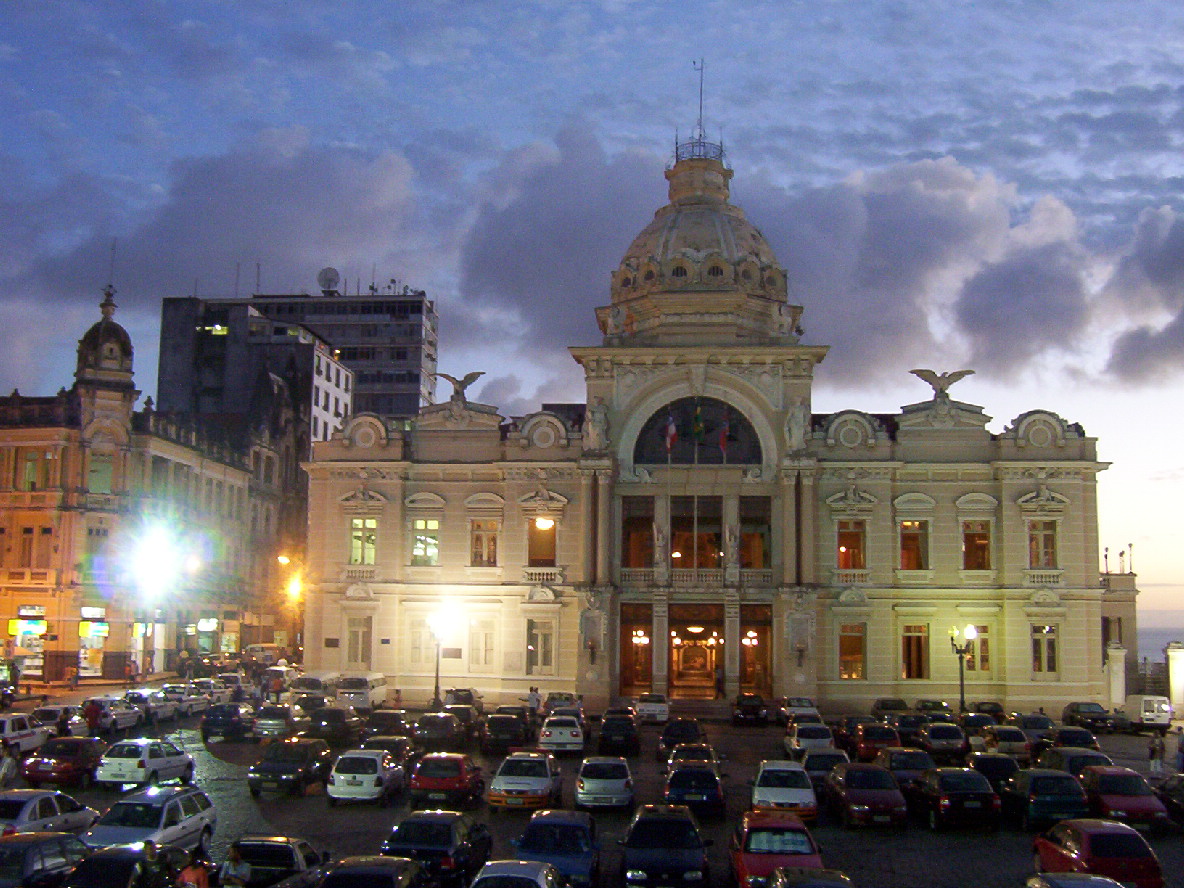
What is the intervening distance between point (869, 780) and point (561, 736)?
1445cm

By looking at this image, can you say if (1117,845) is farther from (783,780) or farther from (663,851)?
(783,780)

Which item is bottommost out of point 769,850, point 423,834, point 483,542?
point 769,850

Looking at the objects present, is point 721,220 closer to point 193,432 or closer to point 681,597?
point 681,597

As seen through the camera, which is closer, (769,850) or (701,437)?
(769,850)

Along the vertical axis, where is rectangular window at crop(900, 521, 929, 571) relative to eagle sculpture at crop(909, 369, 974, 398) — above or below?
below

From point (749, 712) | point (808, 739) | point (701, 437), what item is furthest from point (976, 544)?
point (808, 739)

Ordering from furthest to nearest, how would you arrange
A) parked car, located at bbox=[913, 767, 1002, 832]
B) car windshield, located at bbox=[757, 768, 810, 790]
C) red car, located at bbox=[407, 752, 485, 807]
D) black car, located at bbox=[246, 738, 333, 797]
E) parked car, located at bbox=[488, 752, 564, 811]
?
black car, located at bbox=[246, 738, 333, 797] < red car, located at bbox=[407, 752, 485, 807] < parked car, located at bbox=[488, 752, 564, 811] < car windshield, located at bbox=[757, 768, 810, 790] < parked car, located at bbox=[913, 767, 1002, 832]

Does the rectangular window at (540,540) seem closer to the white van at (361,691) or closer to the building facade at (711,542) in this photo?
the building facade at (711,542)

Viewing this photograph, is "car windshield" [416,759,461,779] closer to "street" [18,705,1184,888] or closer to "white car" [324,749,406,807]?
"street" [18,705,1184,888]

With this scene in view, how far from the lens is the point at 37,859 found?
69.8 ft

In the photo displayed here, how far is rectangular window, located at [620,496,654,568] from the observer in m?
63.1

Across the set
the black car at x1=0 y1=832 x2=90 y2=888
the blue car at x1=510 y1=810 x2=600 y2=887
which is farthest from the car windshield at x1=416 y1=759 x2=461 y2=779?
the black car at x1=0 y1=832 x2=90 y2=888

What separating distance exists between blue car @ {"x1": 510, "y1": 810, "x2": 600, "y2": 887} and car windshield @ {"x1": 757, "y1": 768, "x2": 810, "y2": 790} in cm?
748

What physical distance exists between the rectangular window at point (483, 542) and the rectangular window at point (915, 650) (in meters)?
20.5
